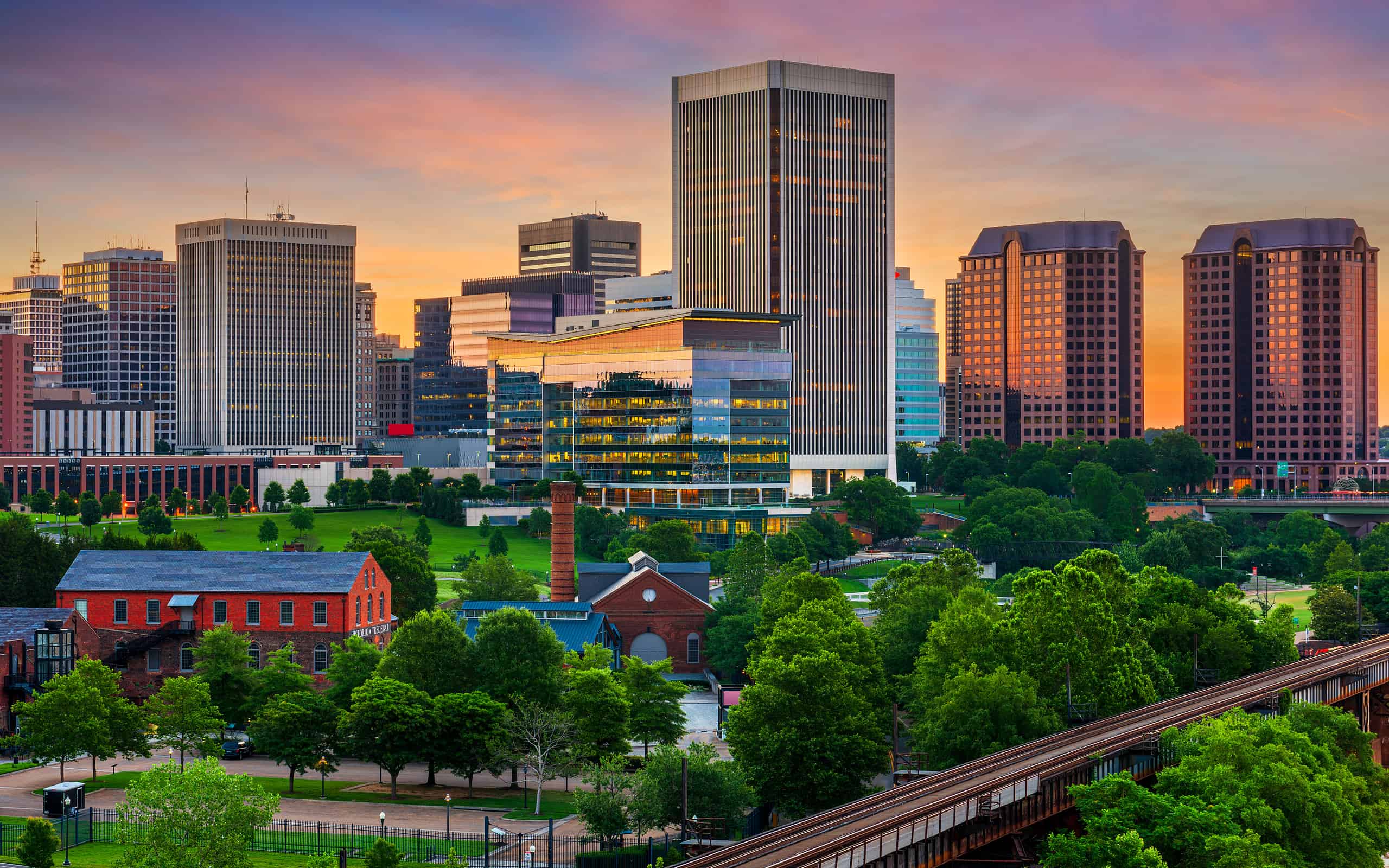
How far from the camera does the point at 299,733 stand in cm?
9638

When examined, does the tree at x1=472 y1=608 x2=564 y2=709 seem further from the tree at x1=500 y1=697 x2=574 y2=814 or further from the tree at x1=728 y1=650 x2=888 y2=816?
the tree at x1=728 y1=650 x2=888 y2=816

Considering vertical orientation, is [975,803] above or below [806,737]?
above

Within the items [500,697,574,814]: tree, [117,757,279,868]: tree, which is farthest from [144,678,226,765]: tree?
[117,757,279,868]: tree

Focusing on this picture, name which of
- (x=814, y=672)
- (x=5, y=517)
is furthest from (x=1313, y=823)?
(x=5, y=517)

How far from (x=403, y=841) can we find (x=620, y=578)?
65.6 metres

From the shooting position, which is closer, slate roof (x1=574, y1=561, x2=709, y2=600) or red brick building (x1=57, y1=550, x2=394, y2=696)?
red brick building (x1=57, y1=550, x2=394, y2=696)

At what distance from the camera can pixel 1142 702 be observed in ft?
343

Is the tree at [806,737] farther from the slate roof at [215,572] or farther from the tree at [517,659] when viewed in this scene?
the slate roof at [215,572]

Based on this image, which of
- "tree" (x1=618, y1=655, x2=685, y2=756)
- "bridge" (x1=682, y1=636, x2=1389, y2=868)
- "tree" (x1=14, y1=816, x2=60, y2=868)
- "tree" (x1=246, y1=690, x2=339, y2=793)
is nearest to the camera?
"bridge" (x1=682, y1=636, x2=1389, y2=868)

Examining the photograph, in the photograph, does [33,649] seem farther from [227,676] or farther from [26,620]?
[227,676]

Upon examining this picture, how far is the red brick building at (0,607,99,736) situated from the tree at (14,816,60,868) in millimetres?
34486

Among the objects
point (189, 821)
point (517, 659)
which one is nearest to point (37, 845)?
point (189, 821)

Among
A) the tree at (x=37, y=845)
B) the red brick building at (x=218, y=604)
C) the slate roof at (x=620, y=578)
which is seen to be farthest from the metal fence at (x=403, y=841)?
the slate roof at (x=620, y=578)

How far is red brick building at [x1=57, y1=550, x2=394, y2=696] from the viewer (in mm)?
118000
